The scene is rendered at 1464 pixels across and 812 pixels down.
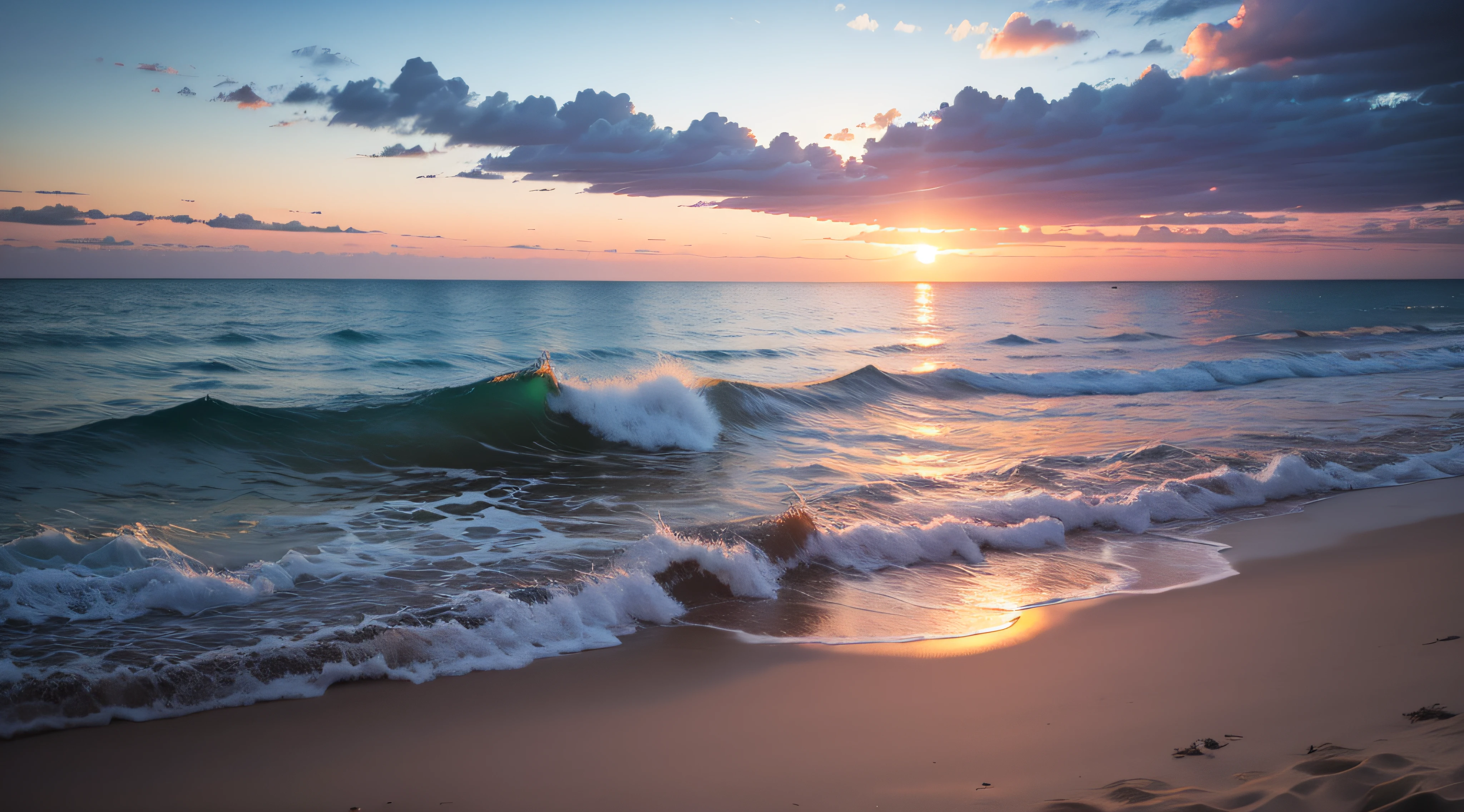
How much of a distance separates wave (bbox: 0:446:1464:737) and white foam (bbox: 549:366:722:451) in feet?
16.4

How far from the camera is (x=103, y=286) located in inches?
3410

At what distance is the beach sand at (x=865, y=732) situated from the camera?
3037mm

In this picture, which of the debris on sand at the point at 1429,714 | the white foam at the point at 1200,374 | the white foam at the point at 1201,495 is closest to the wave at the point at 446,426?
the white foam at the point at 1201,495

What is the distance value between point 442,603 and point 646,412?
795 cm

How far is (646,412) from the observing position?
13188 millimetres

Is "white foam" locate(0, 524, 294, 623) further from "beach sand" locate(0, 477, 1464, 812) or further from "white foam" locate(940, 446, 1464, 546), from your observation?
"white foam" locate(940, 446, 1464, 546)

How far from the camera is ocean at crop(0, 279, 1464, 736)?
4949 millimetres

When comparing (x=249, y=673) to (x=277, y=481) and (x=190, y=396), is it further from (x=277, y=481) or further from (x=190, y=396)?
(x=190, y=396)

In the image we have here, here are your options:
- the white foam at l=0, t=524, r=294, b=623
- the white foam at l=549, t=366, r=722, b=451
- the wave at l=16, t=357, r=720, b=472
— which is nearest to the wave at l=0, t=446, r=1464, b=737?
the white foam at l=0, t=524, r=294, b=623

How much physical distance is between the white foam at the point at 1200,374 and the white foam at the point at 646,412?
10195 millimetres

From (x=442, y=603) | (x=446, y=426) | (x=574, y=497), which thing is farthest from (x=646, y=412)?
(x=442, y=603)

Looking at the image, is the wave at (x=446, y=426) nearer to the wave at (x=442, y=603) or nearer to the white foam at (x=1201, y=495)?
the wave at (x=442, y=603)

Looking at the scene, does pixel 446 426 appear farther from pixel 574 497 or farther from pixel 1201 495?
pixel 1201 495

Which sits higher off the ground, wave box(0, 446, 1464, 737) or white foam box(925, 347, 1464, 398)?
white foam box(925, 347, 1464, 398)
